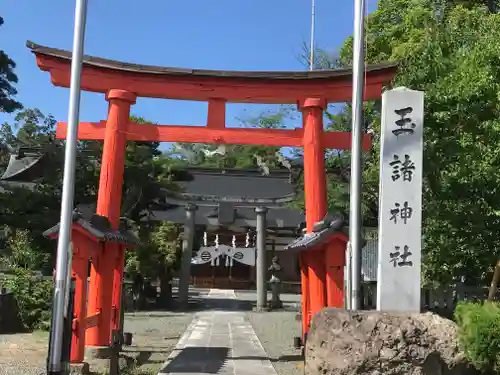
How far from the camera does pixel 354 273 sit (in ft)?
26.3

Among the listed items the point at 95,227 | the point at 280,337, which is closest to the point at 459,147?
the point at 280,337

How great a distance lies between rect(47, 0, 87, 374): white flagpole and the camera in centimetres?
687

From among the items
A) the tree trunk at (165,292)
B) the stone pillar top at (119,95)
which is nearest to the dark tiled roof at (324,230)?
the stone pillar top at (119,95)

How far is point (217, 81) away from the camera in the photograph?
9938 millimetres

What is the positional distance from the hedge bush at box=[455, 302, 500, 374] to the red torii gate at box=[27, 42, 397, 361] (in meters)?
3.13

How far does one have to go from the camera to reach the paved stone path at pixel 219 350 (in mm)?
8859

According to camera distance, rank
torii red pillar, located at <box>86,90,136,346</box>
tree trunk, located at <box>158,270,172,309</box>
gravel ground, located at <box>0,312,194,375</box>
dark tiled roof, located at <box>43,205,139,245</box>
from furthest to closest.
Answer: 1. tree trunk, located at <box>158,270,172,309</box>
2. torii red pillar, located at <box>86,90,136,346</box>
3. gravel ground, located at <box>0,312,194,375</box>
4. dark tiled roof, located at <box>43,205,139,245</box>

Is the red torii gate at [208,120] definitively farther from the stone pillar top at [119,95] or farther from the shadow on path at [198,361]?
the shadow on path at [198,361]

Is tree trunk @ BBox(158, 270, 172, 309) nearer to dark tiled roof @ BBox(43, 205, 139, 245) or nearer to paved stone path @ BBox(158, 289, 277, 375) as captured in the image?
paved stone path @ BBox(158, 289, 277, 375)

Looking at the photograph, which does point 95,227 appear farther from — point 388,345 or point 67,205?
A: point 388,345

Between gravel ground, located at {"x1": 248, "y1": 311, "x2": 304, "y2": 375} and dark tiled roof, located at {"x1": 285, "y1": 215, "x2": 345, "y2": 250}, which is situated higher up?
dark tiled roof, located at {"x1": 285, "y1": 215, "x2": 345, "y2": 250}

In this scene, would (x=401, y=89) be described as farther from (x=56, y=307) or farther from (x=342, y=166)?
(x=342, y=166)

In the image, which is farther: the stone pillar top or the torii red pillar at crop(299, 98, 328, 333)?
the stone pillar top

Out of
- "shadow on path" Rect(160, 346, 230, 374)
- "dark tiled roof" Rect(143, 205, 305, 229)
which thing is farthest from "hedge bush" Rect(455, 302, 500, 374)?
"dark tiled roof" Rect(143, 205, 305, 229)
